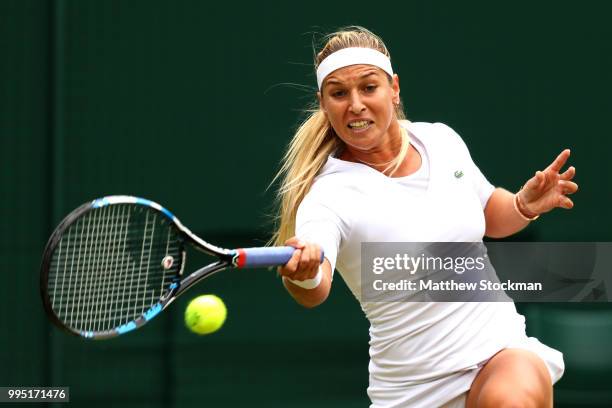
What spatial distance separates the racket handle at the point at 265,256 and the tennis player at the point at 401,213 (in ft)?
0.47

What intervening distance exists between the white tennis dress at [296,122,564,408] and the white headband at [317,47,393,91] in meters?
0.23

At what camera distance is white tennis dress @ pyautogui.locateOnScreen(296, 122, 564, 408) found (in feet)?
8.64

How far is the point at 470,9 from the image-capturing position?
175 inches

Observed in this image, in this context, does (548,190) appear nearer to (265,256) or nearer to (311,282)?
(311,282)

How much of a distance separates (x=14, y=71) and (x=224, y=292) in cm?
113

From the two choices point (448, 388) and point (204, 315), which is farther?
point (204, 315)

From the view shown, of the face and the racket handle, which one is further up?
the face

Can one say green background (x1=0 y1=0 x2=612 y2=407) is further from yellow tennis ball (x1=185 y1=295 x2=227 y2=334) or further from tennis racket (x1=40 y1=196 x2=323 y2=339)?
yellow tennis ball (x1=185 y1=295 x2=227 y2=334)

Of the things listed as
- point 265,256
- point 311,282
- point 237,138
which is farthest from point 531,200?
point 237,138

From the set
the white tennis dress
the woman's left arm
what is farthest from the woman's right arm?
the woman's left arm

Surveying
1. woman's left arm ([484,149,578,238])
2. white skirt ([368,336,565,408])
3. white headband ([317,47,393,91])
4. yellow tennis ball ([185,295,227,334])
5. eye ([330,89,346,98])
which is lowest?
white skirt ([368,336,565,408])

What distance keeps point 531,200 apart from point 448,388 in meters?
0.53

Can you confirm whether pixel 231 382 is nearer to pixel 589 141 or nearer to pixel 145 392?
pixel 145 392

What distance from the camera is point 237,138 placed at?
14.5 feet
